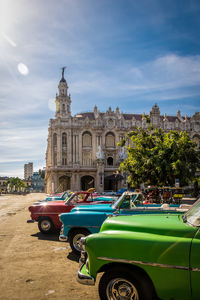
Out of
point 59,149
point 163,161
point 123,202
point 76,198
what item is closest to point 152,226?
point 123,202

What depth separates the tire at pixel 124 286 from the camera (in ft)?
13.1

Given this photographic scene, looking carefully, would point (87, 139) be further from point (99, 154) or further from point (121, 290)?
point (121, 290)

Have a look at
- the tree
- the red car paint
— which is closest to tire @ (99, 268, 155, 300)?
the red car paint

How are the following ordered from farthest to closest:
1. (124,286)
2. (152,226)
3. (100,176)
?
1. (100,176)
2. (152,226)
3. (124,286)

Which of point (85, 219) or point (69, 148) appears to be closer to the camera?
point (85, 219)

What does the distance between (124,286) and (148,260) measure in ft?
1.96

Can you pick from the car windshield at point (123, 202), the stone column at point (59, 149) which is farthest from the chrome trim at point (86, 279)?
the stone column at point (59, 149)

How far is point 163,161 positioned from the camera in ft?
63.8

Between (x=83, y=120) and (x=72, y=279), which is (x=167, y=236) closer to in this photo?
(x=72, y=279)

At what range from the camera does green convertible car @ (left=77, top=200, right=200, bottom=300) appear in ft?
12.4

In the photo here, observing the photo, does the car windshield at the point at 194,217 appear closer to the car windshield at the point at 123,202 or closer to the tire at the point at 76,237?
the car windshield at the point at 123,202

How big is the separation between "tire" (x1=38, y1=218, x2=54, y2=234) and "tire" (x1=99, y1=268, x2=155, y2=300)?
22.8ft

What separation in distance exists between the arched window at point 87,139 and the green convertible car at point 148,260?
50.4m

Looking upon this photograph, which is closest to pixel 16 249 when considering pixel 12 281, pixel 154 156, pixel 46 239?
pixel 46 239
